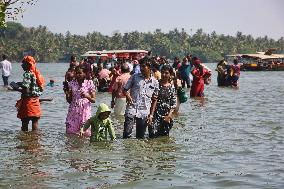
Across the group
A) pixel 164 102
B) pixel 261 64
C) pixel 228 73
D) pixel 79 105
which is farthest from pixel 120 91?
pixel 261 64

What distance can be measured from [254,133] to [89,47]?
504 feet

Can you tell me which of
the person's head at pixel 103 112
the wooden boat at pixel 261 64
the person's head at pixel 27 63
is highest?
the person's head at pixel 27 63

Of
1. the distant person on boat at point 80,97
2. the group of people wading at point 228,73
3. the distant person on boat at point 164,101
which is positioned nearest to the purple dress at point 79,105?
the distant person on boat at point 80,97

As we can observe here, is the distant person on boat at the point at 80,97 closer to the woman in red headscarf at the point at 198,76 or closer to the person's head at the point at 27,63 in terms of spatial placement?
the person's head at the point at 27,63

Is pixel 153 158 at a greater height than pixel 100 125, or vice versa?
pixel 100 125

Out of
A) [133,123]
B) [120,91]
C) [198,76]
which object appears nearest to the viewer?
[133,123]

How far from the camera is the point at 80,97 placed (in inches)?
424

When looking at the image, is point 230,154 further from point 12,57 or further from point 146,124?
point 12,57

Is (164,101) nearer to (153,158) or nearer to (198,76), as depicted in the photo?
(153,158)

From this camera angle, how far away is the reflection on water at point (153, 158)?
7.58 metres

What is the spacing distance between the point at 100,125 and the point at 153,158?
1453 millimetres

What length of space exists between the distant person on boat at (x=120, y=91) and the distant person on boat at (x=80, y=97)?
1.65m

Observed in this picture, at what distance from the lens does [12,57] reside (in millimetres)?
161500

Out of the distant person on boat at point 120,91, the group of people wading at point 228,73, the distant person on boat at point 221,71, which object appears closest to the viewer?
the distant person on boat at point 120,91
